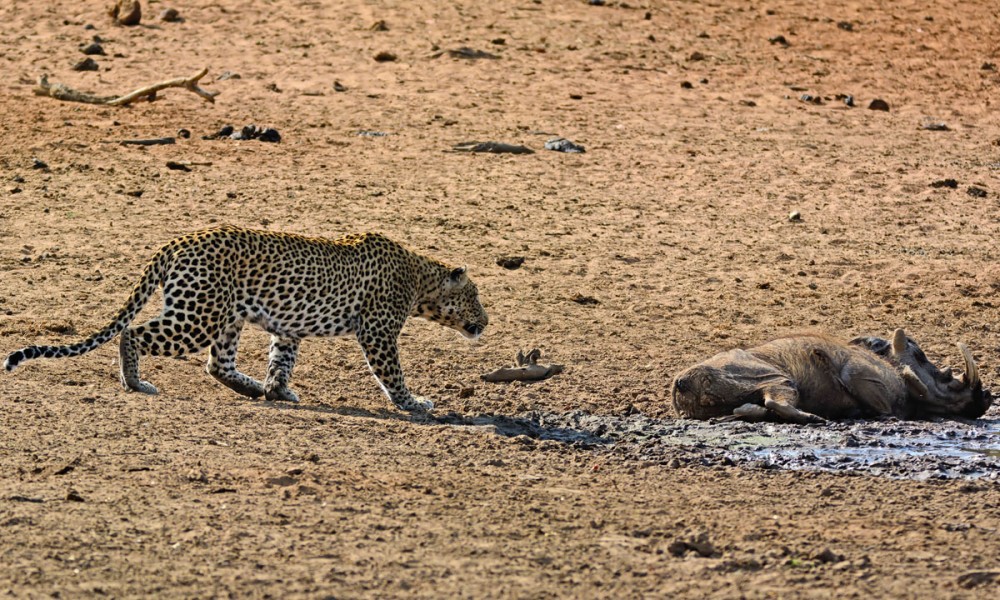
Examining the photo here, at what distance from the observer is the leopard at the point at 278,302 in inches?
402

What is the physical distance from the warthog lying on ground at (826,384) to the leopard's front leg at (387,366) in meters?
1.74

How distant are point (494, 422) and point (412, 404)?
64 cm

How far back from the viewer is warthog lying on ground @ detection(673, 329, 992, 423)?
10.9 metres

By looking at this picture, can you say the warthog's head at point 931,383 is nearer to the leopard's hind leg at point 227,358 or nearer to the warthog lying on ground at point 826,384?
the warthog lying on ground at point 826,384

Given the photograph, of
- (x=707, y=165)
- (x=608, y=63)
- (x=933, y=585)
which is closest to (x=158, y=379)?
(x=933, y=585)

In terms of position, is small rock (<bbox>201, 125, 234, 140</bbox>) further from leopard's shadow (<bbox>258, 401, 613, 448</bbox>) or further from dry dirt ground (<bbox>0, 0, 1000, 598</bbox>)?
leopard's shadow (<bbox>258, 401, 613, 448</bbox>)

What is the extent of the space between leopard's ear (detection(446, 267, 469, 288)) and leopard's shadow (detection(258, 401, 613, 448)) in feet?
3.24

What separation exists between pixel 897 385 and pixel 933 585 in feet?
14.9

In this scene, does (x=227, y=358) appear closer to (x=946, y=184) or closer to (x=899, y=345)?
(x=899, y=345)

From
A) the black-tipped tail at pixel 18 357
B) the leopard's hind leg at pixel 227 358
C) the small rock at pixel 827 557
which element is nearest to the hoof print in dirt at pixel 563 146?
the leopard's hind leg at pixel 227 358

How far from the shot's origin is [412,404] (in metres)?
10.9

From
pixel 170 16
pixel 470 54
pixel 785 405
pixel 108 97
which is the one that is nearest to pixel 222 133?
pixel 108 97

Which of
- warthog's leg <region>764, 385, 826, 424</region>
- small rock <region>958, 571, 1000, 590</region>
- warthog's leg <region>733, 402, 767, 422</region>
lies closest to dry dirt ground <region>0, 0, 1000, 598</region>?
small rock <region>958, 571, 1000, 590</region>

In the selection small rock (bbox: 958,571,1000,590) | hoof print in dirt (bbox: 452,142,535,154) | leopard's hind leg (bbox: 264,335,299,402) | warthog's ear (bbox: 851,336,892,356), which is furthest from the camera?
hoof print in dirt (bbox: 452,142,535,154)
